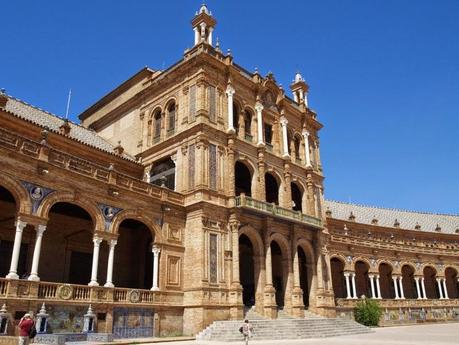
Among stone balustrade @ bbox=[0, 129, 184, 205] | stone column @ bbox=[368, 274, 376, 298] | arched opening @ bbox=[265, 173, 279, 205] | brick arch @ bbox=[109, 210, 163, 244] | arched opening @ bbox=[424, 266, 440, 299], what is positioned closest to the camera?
stone balustrade @ bbox=[0, 129, 184, 205]

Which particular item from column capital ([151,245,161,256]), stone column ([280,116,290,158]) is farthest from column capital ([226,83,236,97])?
column capital ([151,245,161,256])

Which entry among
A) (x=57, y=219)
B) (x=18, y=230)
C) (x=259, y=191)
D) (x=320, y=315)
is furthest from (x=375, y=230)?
(x=18, y=230)

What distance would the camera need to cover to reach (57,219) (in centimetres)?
2345

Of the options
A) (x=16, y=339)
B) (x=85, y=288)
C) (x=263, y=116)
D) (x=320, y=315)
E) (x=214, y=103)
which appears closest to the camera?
(x=16, y=339)

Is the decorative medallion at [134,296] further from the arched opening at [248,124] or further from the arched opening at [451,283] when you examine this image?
the arched opening at [451,283]

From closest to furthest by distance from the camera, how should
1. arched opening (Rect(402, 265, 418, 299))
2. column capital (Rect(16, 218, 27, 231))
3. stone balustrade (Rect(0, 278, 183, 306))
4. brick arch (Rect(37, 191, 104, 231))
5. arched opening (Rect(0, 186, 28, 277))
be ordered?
1. stone balustrade (Rect(0, 278, 183, 306))
2. column capital (Rect(16, 218, 27, 231))
3. brick arch (Rect(37, 191, 104, 231))
4. arched opening (Rect(0, 186, 28, 277))
5. arched opening (Rect(402, 265, 418, 299))

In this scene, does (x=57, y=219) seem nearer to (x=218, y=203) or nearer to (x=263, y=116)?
(x=218, y=203)

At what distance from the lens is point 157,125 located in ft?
102

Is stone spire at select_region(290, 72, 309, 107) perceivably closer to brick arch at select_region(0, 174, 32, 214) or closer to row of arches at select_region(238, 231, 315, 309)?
row of arches at select_region(238, 231, 315, 309)

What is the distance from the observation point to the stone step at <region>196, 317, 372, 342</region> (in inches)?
851

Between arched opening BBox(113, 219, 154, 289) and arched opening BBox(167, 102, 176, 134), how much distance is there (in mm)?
7033

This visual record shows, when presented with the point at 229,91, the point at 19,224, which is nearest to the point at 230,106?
the point at 229,91

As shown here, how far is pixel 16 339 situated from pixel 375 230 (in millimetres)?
41615

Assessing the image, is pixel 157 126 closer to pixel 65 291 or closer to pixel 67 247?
pixel 67 247
